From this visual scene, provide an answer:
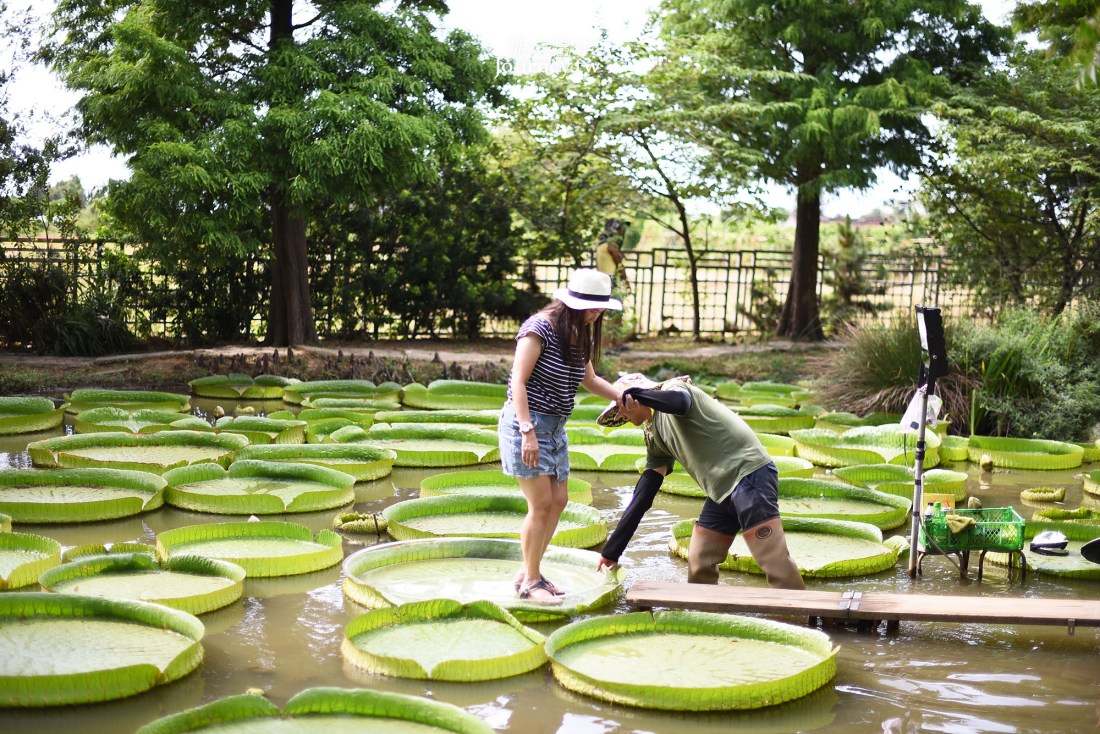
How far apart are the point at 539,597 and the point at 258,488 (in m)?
2.46

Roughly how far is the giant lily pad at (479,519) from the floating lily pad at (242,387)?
448 cm

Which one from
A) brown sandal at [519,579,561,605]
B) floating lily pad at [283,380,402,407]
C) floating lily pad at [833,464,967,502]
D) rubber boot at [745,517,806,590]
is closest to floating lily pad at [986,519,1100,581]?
floating lily pad at [833,464,967,502]

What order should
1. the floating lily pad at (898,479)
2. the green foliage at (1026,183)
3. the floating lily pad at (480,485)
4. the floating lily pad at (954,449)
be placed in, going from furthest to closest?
the green foliage at (1026,183)
the floating lily pad at (954,449)
the floating lily pad at (898,479)
the floating lily pad at (480,485)

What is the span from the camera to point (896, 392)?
29.6 ft

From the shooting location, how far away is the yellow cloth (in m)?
4.69

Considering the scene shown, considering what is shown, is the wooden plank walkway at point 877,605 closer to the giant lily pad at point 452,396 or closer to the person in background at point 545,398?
the person in background at point 545,398

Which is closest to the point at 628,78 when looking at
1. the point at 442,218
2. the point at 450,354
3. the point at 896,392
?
the point at 442,218

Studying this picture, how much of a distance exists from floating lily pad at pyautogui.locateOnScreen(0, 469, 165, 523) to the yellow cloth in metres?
3.89

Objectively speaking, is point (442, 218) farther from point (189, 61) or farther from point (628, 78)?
point (189, 61)

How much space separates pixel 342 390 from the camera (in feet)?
31.6

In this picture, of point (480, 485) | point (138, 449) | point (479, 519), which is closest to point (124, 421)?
point (138, 449)

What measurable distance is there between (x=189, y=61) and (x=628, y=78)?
19.5ft

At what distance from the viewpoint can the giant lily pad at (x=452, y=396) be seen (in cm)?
952

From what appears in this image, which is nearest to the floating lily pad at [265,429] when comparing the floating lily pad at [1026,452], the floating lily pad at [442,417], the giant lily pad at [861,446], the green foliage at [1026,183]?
the floating lily pad at [442,417]
